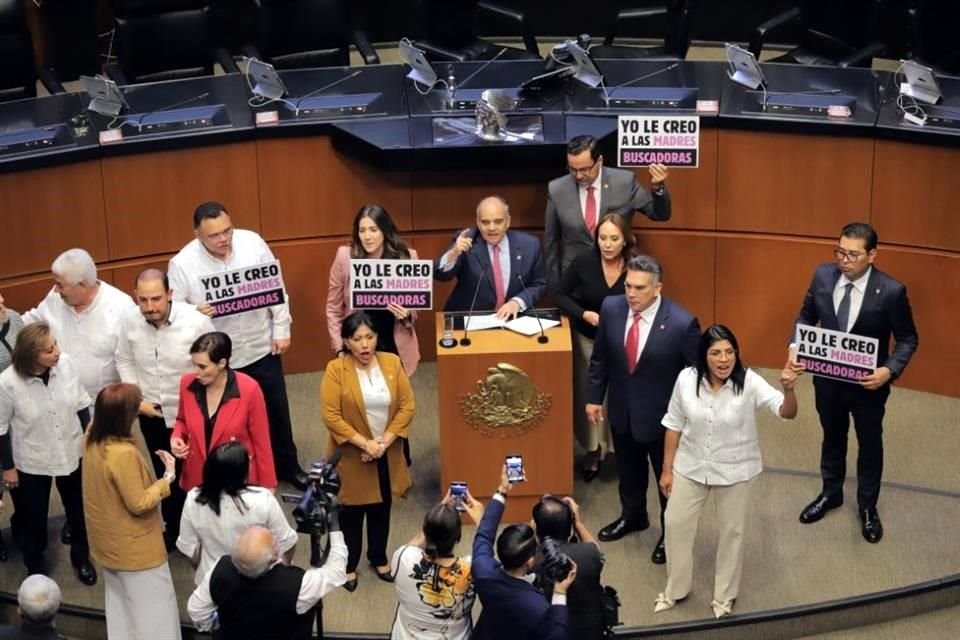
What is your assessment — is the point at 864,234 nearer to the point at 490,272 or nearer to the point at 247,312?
the point at 490,272

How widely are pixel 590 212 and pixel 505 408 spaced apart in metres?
1.05

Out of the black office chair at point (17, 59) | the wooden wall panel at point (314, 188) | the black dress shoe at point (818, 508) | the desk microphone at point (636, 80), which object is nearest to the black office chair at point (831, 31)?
the desk microphone at point (636, 80)

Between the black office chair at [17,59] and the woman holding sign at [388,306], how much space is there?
248cm

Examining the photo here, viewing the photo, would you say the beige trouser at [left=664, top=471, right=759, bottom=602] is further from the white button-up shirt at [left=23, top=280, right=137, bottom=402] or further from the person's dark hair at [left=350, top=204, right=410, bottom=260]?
the white button-up shirt at [left=23, top=280, right=137, bottom=402]

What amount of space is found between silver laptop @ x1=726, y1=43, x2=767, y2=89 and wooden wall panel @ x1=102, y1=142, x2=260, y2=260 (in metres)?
2.32

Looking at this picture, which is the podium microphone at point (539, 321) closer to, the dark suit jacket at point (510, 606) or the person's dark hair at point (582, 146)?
the person's dark hair at point (582, 146)

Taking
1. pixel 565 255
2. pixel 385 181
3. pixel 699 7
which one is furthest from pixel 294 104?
pixel 699 7

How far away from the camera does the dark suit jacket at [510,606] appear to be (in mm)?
4840

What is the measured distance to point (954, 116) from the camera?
7504mm

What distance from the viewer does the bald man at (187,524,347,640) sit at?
4.92m

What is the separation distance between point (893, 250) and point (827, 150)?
55 cm

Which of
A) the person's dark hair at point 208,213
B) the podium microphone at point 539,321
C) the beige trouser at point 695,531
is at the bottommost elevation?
the beige trouser at point 695,531

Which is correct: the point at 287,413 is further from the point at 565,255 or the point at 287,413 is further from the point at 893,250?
the point at 893,250

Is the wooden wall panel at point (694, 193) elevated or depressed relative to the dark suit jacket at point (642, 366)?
elevated
